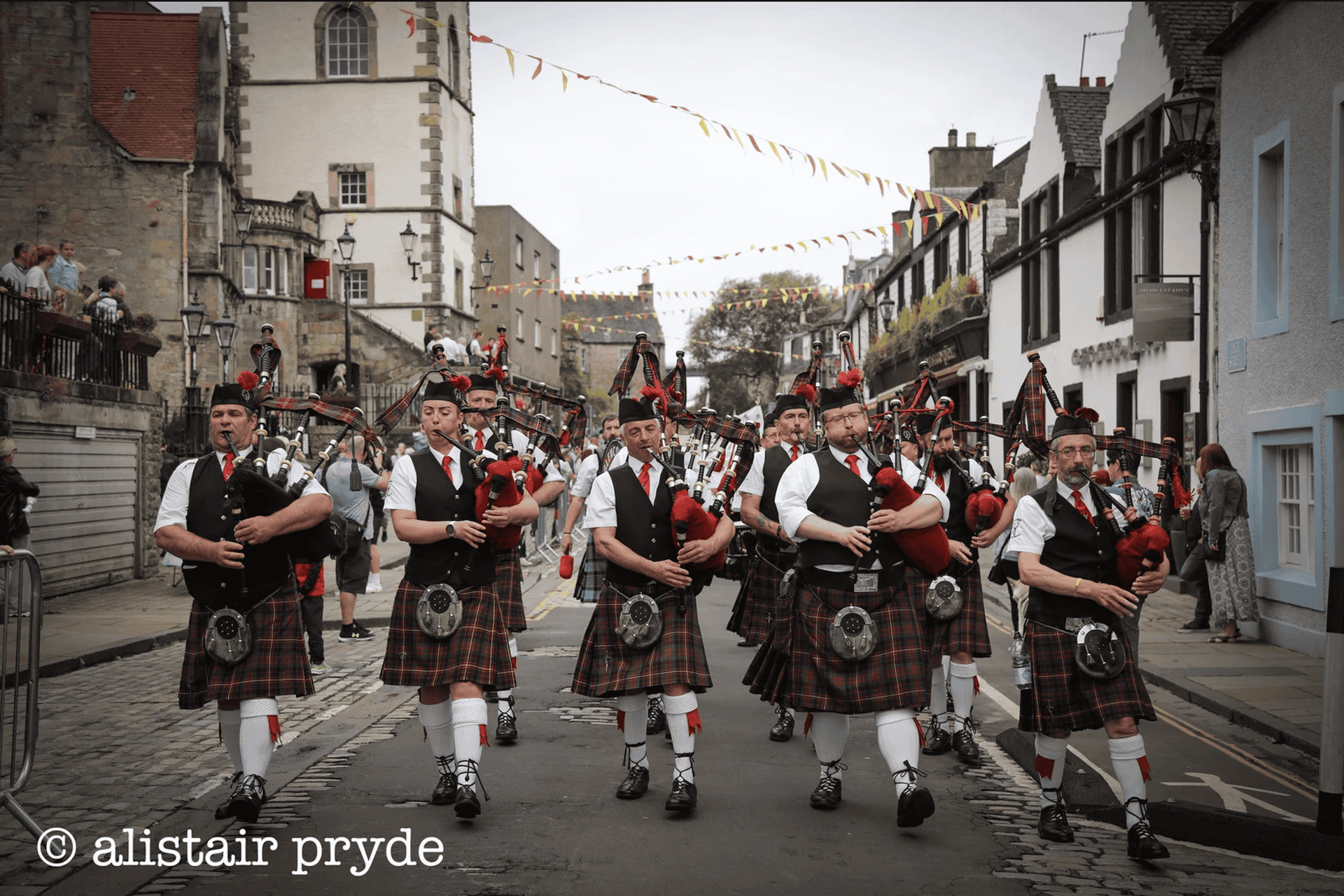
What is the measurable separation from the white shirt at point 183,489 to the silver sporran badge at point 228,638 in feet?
1.57

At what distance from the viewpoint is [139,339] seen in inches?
691

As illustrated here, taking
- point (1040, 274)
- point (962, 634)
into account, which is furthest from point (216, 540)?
point (1040, 274)

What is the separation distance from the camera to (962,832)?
18.0 feet

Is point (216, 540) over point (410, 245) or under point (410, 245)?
under

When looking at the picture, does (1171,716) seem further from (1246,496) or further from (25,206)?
(25,206)

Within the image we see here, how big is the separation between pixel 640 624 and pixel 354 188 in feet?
130

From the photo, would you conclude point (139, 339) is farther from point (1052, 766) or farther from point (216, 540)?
point (1052, 766)

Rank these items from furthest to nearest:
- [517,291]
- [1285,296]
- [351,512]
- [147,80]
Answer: [517,291] → [147,80] → [1285,296] → [351,512]

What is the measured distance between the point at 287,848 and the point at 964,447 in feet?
16.9

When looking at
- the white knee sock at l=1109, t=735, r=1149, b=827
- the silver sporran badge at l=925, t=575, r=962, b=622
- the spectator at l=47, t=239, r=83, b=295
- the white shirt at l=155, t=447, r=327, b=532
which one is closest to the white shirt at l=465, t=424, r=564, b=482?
the white shirt at l=155, t=447, r=327, b=532

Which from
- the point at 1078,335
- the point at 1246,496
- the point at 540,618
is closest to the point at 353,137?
the point at 1078,335

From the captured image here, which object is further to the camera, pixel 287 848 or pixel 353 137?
pixel 353 137

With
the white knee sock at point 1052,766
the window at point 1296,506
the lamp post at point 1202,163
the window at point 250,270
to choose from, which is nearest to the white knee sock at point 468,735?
the white knee sock at point 1052,766

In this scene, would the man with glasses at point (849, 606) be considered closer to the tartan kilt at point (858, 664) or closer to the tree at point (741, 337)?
the tartan kilt at point (858, 664)
